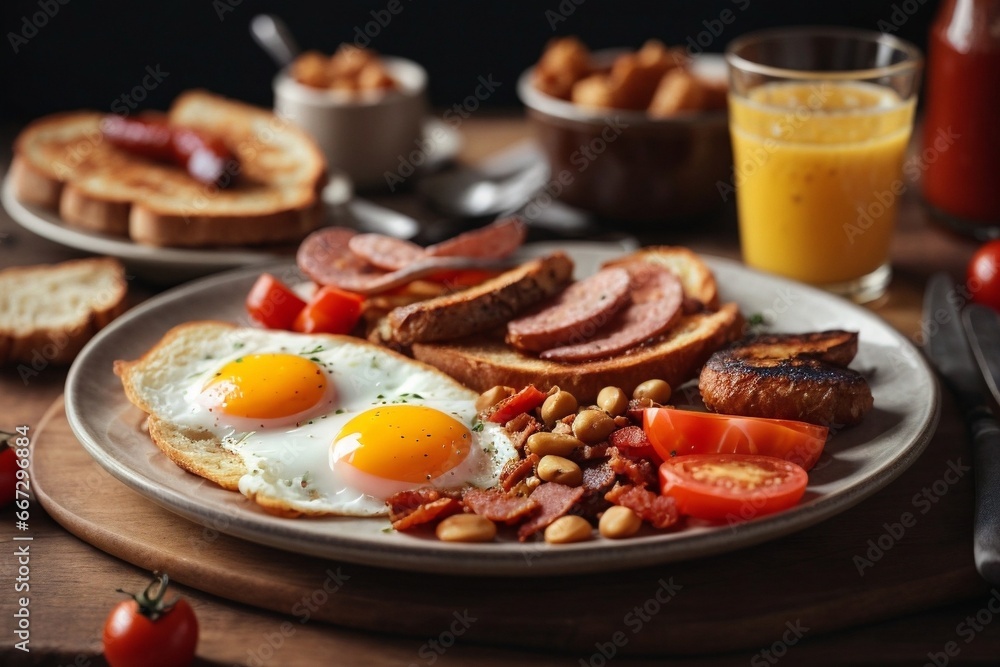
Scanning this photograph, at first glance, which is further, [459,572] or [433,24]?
[433,24]

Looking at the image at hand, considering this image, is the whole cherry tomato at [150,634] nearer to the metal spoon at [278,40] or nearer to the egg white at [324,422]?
the egg white at [324,422]

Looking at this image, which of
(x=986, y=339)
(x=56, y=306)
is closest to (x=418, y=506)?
(x=56, y=306)

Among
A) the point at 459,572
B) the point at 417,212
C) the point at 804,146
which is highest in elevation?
the point at 804,146

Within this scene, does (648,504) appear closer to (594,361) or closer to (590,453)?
(590,453)

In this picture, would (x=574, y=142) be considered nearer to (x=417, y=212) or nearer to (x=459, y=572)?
(x=417, y=212)

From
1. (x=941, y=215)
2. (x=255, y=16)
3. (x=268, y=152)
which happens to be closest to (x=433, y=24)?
(x=255, y=16)
